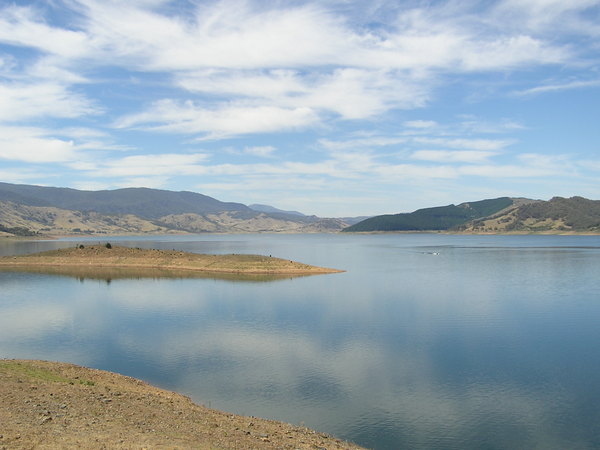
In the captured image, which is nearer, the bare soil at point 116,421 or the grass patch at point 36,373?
the bare soil at point 116,421

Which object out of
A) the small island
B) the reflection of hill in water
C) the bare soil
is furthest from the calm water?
the small island

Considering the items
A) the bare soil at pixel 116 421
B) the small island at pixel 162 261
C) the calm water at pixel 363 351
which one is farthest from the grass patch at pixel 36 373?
the small island at pixel 162 261

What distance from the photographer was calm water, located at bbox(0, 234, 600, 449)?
1145 inches

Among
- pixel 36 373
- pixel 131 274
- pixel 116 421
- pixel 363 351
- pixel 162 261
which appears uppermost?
pixel 116 421

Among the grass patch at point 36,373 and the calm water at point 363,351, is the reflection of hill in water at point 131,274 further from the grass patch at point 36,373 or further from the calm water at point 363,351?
the grass patch at point 36,373

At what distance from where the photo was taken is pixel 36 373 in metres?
33.4

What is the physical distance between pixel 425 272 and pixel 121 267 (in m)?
89.9

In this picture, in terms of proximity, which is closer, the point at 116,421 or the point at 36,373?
the point at 116,421

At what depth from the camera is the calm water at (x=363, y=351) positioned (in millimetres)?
29094

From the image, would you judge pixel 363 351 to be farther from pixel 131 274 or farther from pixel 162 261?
pixel 162 261

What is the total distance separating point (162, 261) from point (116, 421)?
120544 millimetres

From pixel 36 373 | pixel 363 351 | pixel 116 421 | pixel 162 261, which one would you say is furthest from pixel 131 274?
pixel 116 421

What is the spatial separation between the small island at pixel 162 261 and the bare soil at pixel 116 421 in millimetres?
91824

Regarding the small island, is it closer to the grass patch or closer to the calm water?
the calm water
